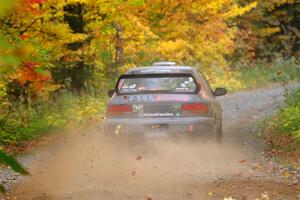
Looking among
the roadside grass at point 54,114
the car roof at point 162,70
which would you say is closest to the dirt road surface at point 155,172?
the roadside grass at point 54,114

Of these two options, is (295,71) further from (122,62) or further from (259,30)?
(122,62)

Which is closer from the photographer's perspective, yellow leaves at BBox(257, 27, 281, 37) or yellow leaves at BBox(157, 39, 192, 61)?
yellow leaves at BBox(157, 39, 192, 61)

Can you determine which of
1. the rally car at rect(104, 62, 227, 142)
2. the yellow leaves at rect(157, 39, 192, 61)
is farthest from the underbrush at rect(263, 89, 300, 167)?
the yellow leaves at rect(157, 39, 192, 61)

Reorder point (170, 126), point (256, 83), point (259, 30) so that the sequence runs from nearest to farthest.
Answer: point (170, 126), point (256, 83), point (259, 30)

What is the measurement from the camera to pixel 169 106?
10.1m

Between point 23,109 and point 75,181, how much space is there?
740 centimetres

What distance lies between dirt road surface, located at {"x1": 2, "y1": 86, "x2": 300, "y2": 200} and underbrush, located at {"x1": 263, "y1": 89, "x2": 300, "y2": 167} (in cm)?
31

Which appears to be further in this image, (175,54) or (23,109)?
(175,54)

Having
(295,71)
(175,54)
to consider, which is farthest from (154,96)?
(295,71)

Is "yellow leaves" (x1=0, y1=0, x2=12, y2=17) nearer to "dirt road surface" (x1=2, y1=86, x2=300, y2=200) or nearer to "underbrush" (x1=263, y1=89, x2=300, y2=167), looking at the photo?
"dirt road surface" (x1=2, y1=86, x2=300, y2=200)

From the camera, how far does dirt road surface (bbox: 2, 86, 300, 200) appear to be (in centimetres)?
778

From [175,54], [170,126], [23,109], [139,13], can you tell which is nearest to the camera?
[170,126]

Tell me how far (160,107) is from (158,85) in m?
0.42

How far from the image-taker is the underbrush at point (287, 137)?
10789mm
